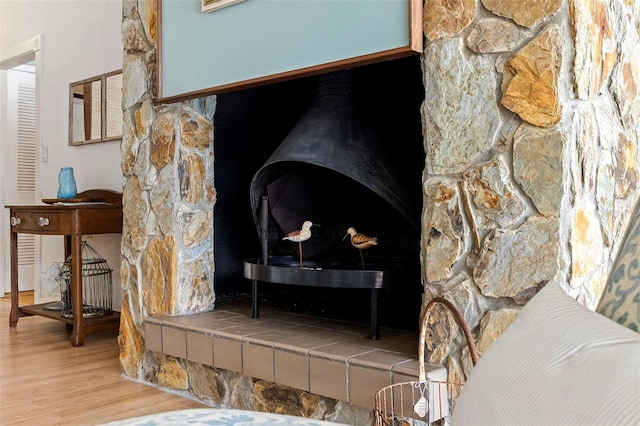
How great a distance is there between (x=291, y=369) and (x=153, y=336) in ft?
2.53

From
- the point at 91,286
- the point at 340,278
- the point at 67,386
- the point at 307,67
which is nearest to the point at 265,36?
the point at 307,67

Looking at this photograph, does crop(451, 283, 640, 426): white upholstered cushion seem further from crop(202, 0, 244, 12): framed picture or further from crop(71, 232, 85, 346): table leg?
crop(71, 232, 85, 346): table leg

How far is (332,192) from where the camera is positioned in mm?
2463

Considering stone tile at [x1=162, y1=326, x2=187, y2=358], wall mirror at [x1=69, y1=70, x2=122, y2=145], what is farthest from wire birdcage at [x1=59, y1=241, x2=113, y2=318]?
stone tile at [x1=162, y1=326, x2=187, y2=358]

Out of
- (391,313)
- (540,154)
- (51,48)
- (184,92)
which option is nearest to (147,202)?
(184,92)

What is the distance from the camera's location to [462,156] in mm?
1604

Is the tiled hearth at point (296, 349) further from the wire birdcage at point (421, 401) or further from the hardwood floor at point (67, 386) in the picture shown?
the hardwood floor at point (67, 386)

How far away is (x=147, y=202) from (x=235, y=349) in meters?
0.82

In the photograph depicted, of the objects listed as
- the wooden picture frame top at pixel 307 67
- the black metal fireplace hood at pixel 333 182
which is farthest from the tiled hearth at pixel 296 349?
the wooden picture frame top at pixel 307 67

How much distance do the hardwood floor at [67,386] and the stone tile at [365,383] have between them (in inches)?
31.5

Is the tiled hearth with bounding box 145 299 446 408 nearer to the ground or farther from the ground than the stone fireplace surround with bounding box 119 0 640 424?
nearer to the ground

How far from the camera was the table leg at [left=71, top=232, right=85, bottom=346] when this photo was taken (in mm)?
3107

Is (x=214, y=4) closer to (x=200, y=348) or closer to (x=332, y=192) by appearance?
(x=332, y=192)

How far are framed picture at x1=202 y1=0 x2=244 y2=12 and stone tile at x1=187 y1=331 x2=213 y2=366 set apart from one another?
1203 mm
